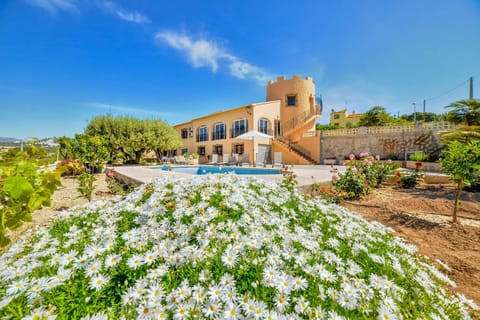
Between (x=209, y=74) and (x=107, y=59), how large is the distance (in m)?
8.66

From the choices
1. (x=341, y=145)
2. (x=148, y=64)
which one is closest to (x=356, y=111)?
(x=341, y=145)

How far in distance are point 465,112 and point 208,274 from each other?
1775 cm

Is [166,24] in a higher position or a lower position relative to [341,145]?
higher

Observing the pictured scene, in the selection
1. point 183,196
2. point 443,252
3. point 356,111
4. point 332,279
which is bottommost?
point 443,252

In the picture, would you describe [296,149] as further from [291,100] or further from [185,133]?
[185,133]

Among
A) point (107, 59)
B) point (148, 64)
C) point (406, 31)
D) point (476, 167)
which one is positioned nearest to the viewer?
point (476, 167)

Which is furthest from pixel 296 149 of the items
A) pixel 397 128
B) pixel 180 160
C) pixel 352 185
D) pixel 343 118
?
pixel 343 118

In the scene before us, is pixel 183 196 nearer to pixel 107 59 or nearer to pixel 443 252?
pixel 443 252

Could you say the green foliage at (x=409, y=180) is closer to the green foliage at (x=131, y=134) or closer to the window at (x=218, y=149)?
the green foliage at (x=131, y=134)

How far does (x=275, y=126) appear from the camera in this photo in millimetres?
19531

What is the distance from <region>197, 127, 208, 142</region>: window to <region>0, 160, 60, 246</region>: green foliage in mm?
22207

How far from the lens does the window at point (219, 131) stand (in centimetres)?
2080

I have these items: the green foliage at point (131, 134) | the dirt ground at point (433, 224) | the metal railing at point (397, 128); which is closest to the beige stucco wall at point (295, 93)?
the metal railing at point (397, 128)

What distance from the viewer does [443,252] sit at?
252 centimetres
